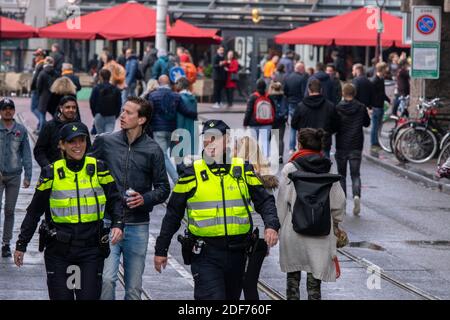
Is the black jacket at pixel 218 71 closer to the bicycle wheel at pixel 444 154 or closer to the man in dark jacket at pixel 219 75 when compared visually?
the man in dark jacket at pixel 219 75

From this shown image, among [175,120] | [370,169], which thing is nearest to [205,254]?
[175,120]

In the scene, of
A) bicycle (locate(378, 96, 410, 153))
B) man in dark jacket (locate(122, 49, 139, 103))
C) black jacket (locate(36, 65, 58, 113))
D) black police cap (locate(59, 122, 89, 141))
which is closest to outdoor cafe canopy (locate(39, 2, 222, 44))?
man in dark jacket (locate(122, 49, 139, 103))

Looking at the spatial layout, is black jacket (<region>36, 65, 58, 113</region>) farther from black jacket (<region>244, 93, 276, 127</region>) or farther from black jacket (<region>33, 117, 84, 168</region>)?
black jacket (<region>33, 117, 84, 168</region>)

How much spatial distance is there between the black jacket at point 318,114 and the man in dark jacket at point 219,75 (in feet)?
66.1

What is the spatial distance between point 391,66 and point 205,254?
30990 mm

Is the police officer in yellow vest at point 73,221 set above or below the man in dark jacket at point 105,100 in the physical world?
below

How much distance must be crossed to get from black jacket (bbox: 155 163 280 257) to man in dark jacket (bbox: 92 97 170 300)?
1.74ft

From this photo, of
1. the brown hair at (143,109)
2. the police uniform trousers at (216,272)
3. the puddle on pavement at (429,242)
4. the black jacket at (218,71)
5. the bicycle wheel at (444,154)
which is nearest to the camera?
the police uniform trousers at (216,272)

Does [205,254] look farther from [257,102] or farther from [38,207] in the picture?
[257,102]

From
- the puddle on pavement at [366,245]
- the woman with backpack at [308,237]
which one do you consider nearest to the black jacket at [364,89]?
the puddle on pavement at [366,245]

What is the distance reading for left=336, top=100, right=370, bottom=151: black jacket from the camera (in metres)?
16.7

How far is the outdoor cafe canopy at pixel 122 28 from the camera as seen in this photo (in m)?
35.2

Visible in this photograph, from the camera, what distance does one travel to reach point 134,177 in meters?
9.34
